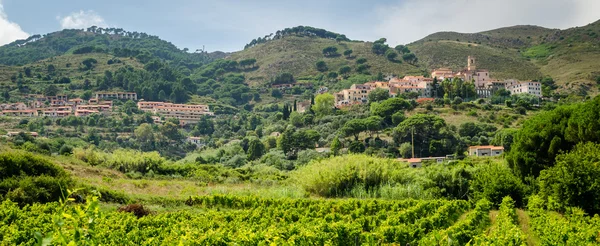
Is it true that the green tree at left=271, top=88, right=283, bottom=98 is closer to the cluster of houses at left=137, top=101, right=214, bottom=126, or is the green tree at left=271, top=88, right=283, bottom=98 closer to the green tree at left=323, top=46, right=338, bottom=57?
the cluster of houses at left=137, top=101, right=214, bottom=126

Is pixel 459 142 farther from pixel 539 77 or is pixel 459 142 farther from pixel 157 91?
pixel 157 91

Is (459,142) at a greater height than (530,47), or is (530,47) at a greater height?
(530,47)

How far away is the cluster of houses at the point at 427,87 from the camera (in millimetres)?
84938

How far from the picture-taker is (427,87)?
286 feet

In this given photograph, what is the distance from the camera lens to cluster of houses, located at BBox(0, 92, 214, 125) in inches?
3236

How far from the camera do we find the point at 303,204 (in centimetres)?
1964

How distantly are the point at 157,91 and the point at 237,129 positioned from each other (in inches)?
1350

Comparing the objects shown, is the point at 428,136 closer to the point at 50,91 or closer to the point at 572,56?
the point at 572,56

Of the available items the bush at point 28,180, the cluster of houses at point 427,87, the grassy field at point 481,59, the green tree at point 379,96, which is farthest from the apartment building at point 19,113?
the grassy field at point 481,59

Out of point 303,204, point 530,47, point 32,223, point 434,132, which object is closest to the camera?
point 32,223

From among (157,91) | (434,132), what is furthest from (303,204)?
(157,91)

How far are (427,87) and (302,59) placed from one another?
59996 millimetres

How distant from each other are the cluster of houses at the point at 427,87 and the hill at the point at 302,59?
62.6 ft

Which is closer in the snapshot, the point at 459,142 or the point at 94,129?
the point at 459,142
